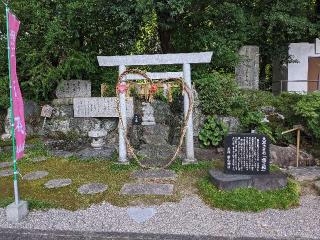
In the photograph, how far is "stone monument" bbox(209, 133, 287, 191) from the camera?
6242mm

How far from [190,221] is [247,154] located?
179cm

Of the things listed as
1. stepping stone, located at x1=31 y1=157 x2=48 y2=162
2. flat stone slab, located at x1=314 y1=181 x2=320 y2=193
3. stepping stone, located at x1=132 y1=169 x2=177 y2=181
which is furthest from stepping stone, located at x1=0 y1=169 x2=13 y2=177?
flat stone slab, located at x1=314 y1=181 x2=320 y2=193

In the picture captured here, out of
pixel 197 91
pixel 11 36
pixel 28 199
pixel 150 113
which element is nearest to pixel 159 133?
pixel 150 113

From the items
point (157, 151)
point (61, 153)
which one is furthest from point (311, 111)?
point (61, 153)

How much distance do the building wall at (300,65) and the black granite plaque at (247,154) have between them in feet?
30.3

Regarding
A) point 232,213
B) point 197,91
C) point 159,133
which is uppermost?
point 197,91

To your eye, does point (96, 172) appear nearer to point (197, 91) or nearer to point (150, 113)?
point (150, 113)

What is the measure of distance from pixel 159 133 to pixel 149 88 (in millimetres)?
1625

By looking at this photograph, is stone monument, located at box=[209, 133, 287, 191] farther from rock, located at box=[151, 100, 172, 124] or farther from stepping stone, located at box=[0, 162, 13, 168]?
stepping stone, located at box=[0, 162, 13, 168]

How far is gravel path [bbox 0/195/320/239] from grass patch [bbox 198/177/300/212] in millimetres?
138

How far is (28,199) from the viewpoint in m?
6.00

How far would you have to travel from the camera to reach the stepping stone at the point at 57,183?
6.71 m

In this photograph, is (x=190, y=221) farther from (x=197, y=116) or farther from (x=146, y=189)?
(x=197, y=116)

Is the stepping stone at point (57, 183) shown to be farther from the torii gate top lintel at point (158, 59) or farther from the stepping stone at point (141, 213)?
the torii gate top lintel at point (158, 59)
